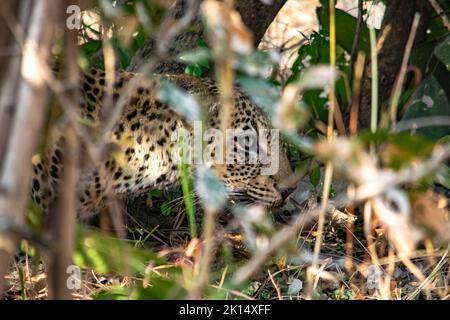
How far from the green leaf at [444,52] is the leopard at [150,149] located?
1.18 meters

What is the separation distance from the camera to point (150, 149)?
5230 mm

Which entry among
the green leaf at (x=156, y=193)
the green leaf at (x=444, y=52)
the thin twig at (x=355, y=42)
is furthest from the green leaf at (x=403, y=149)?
the thin twig at (x=355, y=42)

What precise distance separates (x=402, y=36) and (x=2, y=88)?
16.4 feet

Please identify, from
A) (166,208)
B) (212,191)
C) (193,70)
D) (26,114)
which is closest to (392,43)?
(193,70)

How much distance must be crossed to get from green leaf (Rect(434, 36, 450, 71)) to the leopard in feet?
3.88

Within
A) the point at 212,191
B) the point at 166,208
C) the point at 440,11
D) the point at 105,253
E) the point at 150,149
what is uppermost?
the point at 440,11

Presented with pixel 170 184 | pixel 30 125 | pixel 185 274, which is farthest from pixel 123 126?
pixel 30 125

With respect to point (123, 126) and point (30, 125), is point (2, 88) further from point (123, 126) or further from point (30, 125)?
point (123, 126)

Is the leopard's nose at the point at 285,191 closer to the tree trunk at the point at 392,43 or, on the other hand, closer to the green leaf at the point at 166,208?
the green leaf at the point at 166,208

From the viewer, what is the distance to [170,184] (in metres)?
5.49

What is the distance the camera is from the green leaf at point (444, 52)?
598 centimetres

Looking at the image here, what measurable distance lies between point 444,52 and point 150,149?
82.2 inches

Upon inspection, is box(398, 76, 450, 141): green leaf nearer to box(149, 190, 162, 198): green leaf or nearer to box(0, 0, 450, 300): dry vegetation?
box(0, 0, 450, 300): dry vegetation

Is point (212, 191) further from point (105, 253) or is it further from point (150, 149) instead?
point (150, 149)
